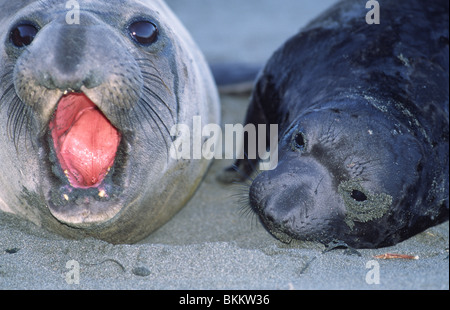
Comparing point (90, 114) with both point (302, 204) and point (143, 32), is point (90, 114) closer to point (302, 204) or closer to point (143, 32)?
point (143, 32)

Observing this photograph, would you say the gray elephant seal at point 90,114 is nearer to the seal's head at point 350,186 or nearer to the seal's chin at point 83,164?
the seal's chin at point 83,164

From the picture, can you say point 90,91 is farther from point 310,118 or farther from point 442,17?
point 442,17

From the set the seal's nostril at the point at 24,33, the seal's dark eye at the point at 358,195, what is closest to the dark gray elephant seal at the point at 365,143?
the seal's dark eye at the point at 358,195

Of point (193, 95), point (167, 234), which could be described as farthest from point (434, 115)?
point (167, 234)

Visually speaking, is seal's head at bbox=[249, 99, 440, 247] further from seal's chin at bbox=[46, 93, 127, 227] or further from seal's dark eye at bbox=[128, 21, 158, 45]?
seal's dark eye at bbox=[128, 21, 158, 45]

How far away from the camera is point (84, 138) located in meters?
3.72

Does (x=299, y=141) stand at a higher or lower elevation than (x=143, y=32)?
lower

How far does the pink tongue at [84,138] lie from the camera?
3.59 meters

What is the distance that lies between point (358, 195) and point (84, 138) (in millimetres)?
1528

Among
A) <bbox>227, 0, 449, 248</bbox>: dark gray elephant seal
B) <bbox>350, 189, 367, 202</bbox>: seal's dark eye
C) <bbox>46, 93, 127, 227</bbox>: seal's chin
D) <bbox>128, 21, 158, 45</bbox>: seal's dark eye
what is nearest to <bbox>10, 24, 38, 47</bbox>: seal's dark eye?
<bbox>46, 93, 127, 227</bbox>: seal's chin

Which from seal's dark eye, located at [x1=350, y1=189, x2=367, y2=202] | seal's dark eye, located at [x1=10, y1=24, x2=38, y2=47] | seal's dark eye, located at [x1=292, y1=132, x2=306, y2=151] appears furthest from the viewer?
seal's dark eye, located at [x1=292, y1=132, x2=306, y2=151]

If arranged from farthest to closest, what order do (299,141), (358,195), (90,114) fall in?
(299,141)
(90,114)
(358,195)

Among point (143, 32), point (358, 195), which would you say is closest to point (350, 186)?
point (358, 195)

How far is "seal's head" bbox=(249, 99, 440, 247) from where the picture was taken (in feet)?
12.0
